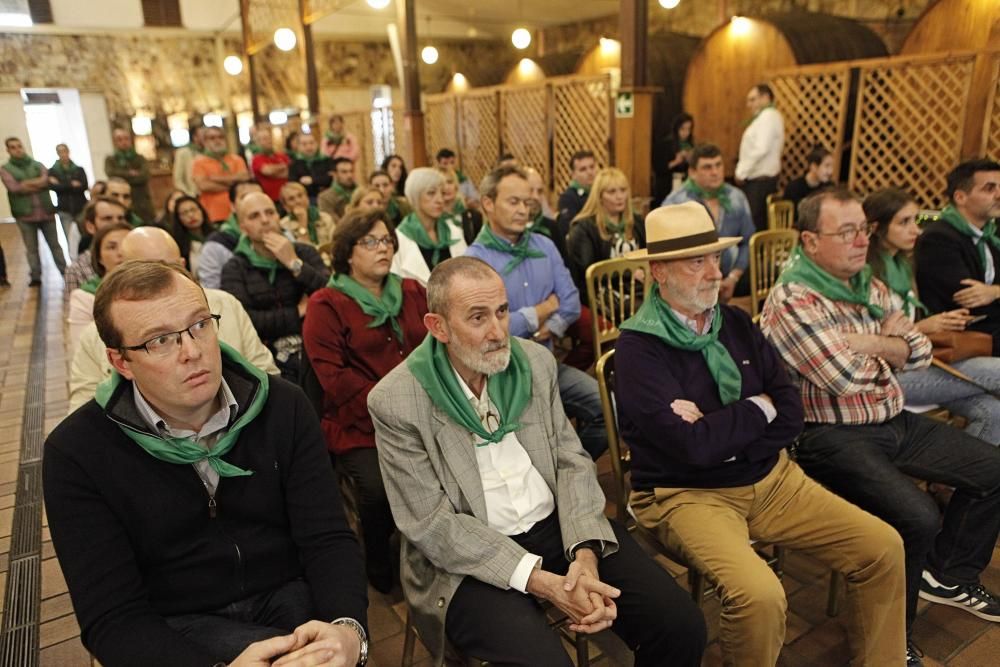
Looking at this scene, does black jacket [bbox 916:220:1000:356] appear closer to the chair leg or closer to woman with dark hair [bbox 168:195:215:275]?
the chair leg

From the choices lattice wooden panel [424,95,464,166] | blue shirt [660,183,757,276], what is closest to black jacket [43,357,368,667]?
blue shirt [660,183,757,276]

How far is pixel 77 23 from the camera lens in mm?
11695

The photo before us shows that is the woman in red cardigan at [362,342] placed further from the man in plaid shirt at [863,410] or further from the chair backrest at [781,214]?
the chair backrest at [781,214]

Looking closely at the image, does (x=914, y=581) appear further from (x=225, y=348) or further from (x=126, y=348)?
(x=126, y=348)

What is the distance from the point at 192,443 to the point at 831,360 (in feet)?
5.83

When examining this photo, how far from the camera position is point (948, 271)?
270 cm

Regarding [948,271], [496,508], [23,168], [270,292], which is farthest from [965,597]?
[23,168]

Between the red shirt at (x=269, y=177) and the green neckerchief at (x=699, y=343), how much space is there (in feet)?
18.2

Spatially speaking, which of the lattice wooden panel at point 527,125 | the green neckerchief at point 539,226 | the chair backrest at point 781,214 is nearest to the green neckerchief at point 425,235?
the green neckerchief at point 539,226

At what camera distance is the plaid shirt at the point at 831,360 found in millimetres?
2037

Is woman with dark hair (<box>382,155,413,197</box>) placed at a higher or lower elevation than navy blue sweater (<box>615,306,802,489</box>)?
higher

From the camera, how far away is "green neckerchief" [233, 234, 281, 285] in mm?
3010

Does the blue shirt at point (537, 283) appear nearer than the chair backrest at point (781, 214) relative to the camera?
Yes

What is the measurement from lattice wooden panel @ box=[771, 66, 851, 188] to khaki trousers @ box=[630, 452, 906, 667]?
5.51 meters
